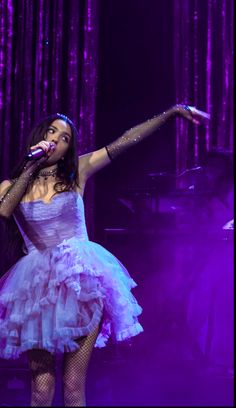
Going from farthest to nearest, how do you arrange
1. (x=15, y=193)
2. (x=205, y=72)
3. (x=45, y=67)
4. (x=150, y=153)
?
1. (x=150, y=153)
2. (x=205, y=72)
3. (x=45, y=67)
4. (x=15, y=193)

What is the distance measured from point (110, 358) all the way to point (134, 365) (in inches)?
7.1

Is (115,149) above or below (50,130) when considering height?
below

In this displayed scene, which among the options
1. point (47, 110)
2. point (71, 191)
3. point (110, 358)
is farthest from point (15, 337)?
point (47, 110)

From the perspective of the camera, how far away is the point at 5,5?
16.6 ft

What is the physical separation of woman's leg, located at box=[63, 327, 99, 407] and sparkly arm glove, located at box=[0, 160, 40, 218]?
2.00 feet

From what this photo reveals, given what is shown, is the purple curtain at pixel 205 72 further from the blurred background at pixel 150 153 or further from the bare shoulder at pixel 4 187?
the bare shoulder at pixel 4 187

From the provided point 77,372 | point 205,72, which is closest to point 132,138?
point 77,372

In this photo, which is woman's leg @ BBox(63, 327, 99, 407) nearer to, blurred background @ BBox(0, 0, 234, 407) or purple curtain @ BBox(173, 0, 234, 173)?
blurred background @ BBox(0, 0, 234, 407)

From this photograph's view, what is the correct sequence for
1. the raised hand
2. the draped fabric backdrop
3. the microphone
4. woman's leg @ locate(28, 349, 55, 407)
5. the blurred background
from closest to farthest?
the microphone < woman's leg @ locate(28, 349, 55, 407) < the raised hand < the blurred background < the draped fabric backdrop

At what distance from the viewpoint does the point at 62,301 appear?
240 centimetres

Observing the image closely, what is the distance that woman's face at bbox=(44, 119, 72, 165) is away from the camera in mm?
2615

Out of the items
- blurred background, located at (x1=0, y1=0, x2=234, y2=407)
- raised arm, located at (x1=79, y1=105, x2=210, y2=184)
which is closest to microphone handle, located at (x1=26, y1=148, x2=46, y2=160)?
raised arm, located at (x1=79, y1=105, x2=210, y2=184)

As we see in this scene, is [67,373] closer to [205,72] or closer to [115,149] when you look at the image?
[115,149]

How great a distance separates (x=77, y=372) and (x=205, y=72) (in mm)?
3395
